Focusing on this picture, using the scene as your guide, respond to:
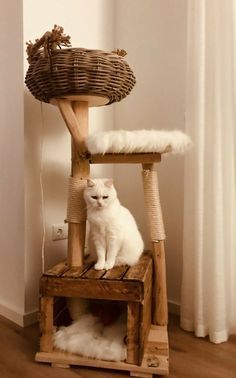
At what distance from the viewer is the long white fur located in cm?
121

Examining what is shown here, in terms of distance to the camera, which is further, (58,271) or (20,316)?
(20,316)

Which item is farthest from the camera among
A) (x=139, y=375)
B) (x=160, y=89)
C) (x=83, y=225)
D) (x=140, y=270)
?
(x=160, y=89)

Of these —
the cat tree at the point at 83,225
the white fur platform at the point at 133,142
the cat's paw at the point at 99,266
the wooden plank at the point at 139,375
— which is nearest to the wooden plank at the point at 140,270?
the cat tree at the point at 83,225

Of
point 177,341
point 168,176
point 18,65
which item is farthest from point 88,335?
point 18,65

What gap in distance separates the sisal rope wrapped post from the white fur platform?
15 cm

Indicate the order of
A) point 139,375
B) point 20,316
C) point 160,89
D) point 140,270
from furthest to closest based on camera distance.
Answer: point 160,89 → point 20,316 → point 140,270 → point 139,375

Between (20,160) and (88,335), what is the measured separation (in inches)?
32.0

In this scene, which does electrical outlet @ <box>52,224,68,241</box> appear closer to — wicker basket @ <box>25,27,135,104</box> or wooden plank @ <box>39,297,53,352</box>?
wooden plank @ <box>39,297,53,352</box>

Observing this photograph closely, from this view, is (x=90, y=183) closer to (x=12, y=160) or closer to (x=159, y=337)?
(x=12, y=160)

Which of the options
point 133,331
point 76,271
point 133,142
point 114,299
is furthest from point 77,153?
point 133,331

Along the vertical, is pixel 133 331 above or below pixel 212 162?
below

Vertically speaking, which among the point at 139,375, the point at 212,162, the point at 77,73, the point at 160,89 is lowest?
the point at 139,375

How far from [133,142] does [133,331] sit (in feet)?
2.18

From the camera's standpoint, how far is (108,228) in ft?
4.23
